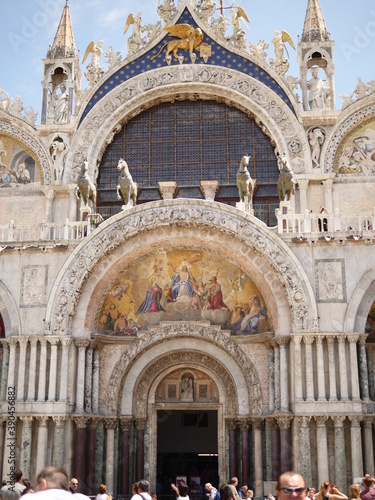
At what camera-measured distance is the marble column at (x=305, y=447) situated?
17.1 meters

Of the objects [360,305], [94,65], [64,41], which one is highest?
[64,41]

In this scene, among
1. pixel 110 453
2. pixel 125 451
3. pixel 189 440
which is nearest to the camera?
pixel 110 453

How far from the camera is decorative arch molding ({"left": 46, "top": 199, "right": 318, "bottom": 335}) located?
723 inches

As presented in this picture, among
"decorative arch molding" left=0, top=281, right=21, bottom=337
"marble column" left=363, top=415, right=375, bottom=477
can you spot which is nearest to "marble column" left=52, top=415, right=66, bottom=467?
"decorative arch molding" left=0, top=281, right=21, bottom=337

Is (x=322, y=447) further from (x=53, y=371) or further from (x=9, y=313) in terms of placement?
(x=9, y=313)

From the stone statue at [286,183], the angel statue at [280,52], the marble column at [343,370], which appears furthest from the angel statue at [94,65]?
the marble column at [343,370]

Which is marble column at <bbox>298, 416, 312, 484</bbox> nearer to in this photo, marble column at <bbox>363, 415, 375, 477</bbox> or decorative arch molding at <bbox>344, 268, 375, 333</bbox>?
marble column at <bbox>363, 415, 375, 477</bbox>

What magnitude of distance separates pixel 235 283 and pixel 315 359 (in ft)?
11.2

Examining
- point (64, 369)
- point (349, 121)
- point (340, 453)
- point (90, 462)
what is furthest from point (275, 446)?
point (349, 121)

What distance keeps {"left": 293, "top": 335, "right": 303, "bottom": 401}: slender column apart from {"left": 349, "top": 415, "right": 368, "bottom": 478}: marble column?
1.42m

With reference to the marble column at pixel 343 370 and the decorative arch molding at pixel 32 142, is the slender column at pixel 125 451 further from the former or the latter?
the decorative arch molding at pixel 32 142

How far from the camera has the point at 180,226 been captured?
1955cm

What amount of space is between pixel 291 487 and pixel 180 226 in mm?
15585

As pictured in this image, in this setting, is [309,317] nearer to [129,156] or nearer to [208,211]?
[208,211]
